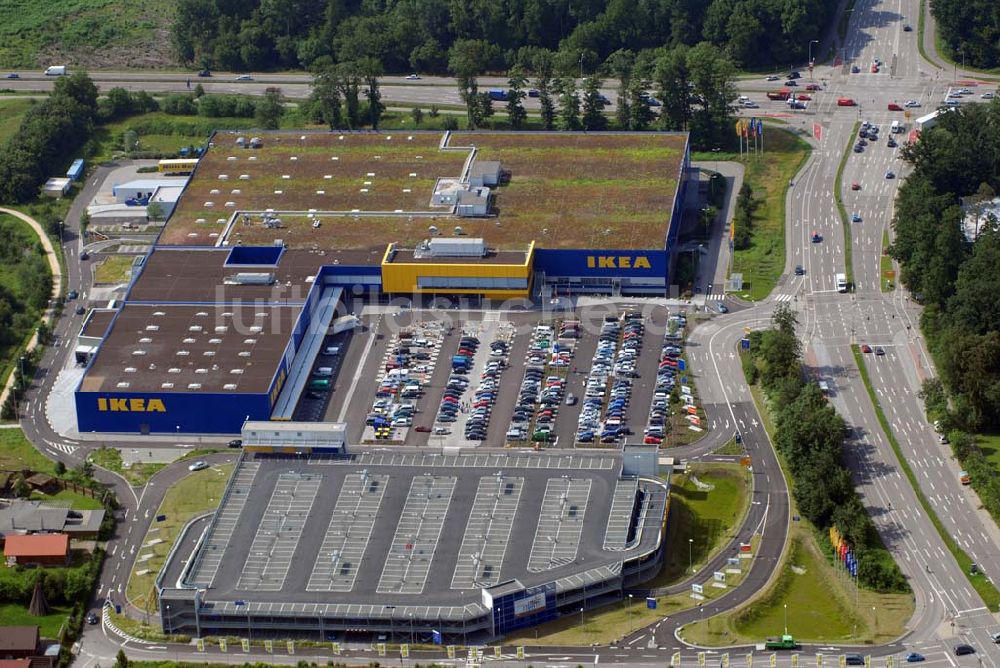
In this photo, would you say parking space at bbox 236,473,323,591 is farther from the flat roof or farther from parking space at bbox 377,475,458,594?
parking space at bbox 377,475,458,594

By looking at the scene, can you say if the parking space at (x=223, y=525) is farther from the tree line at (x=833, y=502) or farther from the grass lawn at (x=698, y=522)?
the tree line at (x=833, y=502)

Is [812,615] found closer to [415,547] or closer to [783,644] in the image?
[783,644]

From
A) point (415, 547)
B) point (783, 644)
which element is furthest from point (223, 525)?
point (783, 644)

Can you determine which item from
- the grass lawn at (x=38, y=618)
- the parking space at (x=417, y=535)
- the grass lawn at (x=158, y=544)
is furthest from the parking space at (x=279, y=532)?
the grass lawn at (x=38, y=618)

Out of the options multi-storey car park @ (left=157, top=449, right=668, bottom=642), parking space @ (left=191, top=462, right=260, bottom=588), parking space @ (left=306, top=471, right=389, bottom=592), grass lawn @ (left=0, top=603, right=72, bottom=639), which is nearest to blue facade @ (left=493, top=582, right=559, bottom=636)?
multi-storey car park @ (left=157, top=449, right=668, bottom=642)

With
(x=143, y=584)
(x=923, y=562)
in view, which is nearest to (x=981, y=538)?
(x=923, y=562)

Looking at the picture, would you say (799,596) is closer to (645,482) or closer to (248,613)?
(645,482)
